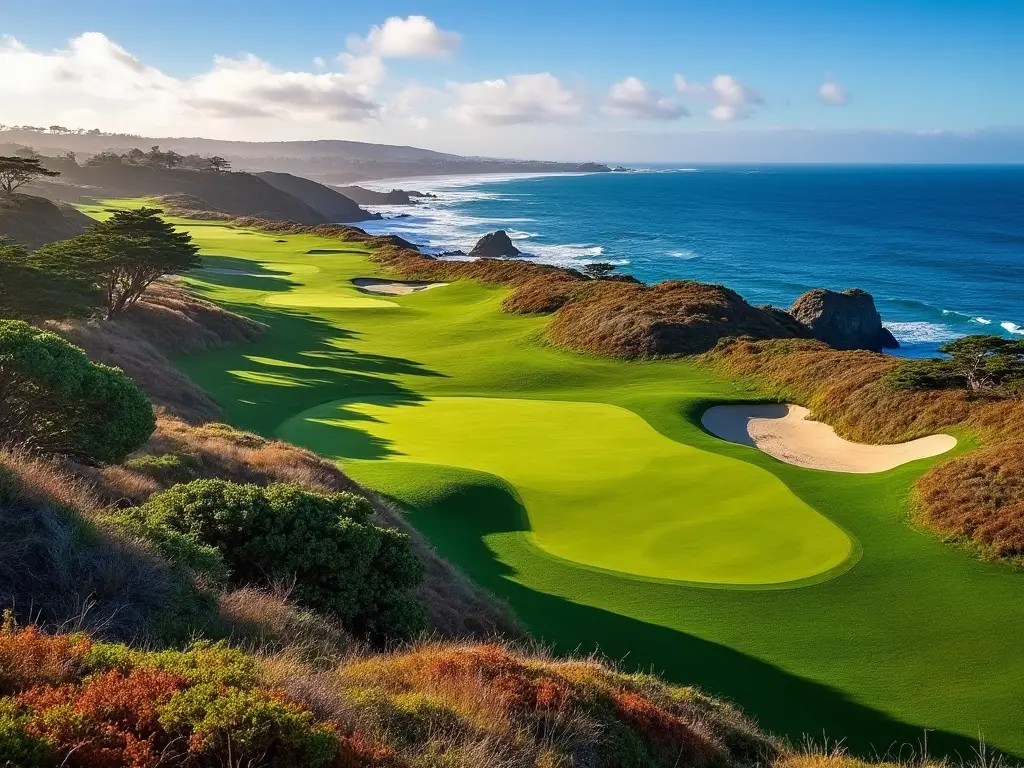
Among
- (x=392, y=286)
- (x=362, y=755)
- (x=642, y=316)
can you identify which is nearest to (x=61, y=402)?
(x=362, y=755)

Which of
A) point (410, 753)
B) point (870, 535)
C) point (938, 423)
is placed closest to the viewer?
point (410, 753)

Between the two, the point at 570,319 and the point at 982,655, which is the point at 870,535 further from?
the point at 570,319

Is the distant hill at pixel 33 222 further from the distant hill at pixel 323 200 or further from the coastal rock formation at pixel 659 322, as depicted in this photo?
the distant hill at pixel 323 200

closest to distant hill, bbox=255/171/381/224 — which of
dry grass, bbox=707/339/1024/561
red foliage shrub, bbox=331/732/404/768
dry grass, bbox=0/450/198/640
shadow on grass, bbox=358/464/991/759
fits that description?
dry grass, bbox=707/339/1024/561

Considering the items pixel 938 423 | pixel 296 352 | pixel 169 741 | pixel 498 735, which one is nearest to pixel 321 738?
pixel 169 741

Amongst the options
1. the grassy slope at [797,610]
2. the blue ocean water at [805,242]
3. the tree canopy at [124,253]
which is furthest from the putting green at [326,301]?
the blue ocean water at [805,242]
